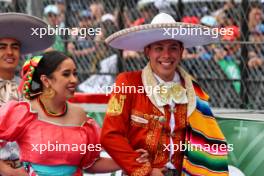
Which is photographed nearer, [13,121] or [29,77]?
[13,121]

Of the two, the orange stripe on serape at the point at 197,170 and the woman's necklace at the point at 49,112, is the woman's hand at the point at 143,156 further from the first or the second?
the woman's necklace at the point at 49,112

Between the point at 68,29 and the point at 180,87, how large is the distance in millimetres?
3589

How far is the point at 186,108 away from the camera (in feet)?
16.5

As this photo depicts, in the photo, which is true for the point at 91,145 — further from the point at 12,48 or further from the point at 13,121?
the point at 12,48

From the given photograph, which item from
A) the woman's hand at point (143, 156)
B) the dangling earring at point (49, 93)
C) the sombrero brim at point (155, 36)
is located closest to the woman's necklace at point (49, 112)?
the dangling earring at point (49, 93)

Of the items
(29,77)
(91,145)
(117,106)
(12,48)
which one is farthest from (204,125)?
(12,48)

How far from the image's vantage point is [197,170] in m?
→ 5.01

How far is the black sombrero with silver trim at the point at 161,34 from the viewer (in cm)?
498

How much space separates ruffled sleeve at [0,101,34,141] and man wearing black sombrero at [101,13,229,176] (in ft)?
1.65

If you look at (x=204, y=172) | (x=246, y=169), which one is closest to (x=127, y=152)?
(x=204, y=172)

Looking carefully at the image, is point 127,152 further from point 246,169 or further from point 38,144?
point 246,169

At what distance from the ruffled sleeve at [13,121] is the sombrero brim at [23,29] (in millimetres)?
733

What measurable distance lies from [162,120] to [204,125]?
0.29 metres

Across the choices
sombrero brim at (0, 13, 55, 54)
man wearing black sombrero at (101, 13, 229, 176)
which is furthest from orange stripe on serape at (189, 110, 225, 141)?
sombrero brim at (0, 13, 55, 54)
